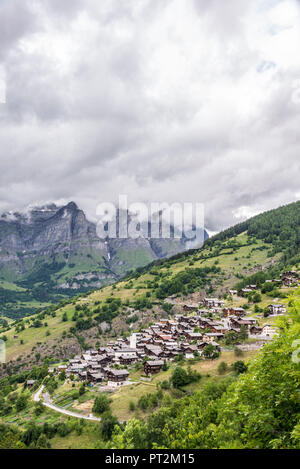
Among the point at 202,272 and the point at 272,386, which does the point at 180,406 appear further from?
the point at 202,272

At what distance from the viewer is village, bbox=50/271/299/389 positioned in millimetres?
73538

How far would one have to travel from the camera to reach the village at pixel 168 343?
241 feet

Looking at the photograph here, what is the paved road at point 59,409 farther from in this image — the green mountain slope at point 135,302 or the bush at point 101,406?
the green mountain slope at point 135,302

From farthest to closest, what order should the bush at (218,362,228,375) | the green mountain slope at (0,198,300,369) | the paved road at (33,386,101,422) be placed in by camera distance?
the green mountain slope at (0,198,300,369) → the bush at (218,362,228,375) → the paved road at (33,386,101,422)

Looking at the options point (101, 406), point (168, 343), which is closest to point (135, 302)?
point (168, 343)

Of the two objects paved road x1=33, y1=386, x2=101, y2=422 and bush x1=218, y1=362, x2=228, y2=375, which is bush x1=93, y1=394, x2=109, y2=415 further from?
bush x1=218, y1=362, x2=228, y2=375

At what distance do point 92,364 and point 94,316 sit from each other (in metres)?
57.9

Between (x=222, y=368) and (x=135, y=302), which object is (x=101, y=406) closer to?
(x=222, y=368)

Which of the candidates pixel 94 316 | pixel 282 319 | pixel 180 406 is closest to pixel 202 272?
pixel 94 316

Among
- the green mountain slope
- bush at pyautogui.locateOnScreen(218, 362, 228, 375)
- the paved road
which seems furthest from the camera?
the green mountain slope

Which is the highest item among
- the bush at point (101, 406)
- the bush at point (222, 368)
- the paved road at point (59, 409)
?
the bush at point (222, 368)

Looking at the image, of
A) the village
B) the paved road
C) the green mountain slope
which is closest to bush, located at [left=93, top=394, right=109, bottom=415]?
the paved road

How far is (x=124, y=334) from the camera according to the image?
128375mm

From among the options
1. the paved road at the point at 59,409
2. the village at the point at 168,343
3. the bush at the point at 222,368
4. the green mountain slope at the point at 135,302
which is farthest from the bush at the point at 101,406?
the green mountain slope at the point at 135,302
